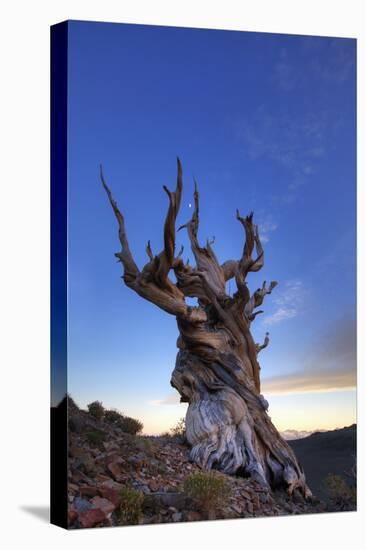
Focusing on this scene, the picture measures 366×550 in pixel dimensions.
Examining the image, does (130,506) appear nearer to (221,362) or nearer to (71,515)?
(71,515)

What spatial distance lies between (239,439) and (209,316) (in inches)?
56.8

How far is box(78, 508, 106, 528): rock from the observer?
1423 centimetres

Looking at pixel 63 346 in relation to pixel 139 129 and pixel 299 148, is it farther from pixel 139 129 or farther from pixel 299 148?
pixel 299 148

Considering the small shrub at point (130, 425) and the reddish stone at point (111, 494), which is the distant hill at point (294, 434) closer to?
the small shrub at point (130, 425)

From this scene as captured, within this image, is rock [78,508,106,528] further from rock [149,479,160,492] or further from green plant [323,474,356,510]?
green plant [323,474,356,510]

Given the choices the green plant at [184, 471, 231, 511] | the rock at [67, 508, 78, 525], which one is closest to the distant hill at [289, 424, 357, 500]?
the green plant at [184, 471, 231, 511]

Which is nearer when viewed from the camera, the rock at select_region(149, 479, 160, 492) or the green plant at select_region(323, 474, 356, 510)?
the rock at select_region(149, 479, 160, 492)

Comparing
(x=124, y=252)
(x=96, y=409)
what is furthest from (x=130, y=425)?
(x=124, y=252)

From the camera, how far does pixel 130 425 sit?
1510 cm

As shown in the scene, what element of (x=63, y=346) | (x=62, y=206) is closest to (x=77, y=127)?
(x=62, y=206)

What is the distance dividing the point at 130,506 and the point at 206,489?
924mm

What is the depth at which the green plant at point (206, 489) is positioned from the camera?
14945 millimetres

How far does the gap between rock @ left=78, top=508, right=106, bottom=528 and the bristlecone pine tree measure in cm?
159

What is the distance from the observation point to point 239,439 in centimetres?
1582
